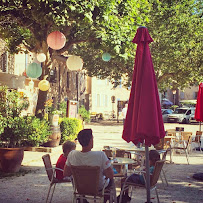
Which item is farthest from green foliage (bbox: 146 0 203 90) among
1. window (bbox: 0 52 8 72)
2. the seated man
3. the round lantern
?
the seated man

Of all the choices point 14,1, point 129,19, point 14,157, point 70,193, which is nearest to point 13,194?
point 70,193

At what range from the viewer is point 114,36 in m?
14.0

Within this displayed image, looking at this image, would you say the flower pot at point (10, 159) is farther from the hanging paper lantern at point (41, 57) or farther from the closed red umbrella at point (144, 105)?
the hanging paper lantern at point (41, 57)

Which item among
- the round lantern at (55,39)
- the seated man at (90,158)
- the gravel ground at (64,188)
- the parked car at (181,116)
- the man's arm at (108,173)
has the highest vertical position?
the round lantern at (55,39)

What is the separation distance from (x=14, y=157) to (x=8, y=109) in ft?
6.43

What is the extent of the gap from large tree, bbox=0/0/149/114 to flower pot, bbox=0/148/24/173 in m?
4.38

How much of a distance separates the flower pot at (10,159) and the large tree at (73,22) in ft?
14.4

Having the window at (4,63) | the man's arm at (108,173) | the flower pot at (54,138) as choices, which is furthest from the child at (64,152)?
the window at (4,63)

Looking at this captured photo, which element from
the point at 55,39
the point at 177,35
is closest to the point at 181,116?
the point at 177,35

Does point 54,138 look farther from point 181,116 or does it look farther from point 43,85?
point 181,116

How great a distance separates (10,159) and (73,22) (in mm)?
6193

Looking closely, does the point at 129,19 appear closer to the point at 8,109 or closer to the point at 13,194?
the point at 8,109

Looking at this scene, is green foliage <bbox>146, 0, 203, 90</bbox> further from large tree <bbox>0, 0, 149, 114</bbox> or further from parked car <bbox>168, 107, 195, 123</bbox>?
large tree <bbox>0, 0, 149, 114</bbox>

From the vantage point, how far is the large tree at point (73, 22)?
11734 millimetres
